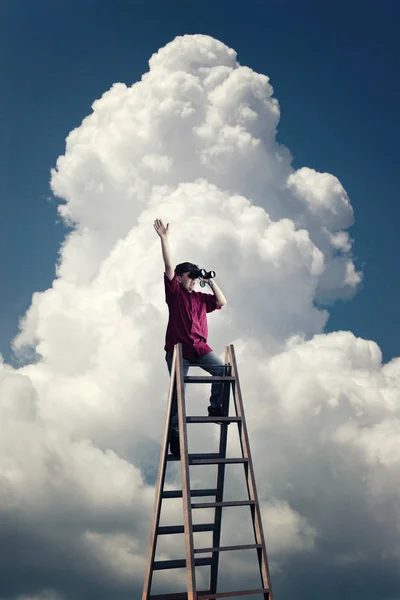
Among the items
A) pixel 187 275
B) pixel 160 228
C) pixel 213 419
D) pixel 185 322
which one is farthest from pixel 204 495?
pixel 160 228

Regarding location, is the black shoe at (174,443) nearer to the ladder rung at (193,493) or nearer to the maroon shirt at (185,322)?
the ladder rung at (193,493)

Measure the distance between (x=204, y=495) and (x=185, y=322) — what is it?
2.30 meters

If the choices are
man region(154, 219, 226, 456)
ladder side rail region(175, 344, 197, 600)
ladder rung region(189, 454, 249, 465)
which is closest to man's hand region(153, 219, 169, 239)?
man region(154, 219, 226, 456)

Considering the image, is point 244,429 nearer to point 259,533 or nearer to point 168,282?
point 259,533

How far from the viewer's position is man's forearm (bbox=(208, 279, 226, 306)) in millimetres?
7738

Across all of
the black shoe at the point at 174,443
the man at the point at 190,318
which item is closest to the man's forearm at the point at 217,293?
the man at the point at 190,318

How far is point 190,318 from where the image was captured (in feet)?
25.1

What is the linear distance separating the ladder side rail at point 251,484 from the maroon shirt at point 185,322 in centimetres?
49

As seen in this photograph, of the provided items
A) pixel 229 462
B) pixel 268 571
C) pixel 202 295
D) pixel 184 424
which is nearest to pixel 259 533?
pixel 268 571

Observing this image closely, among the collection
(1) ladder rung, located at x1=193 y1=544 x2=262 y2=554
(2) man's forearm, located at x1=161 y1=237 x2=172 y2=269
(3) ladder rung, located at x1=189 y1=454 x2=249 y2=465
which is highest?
(2) man's forearm, located at x1=161 y1=237 x2=172 y2=269

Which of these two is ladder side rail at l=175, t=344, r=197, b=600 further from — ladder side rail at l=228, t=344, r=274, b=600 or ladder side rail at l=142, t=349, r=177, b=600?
ladder side rail at l=228, t=344, r=274, b=600

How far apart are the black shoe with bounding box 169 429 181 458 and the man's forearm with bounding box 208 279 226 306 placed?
6.16 ft

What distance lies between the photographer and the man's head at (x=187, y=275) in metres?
7.72

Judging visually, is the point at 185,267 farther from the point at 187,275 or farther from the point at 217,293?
the point at 217,293
